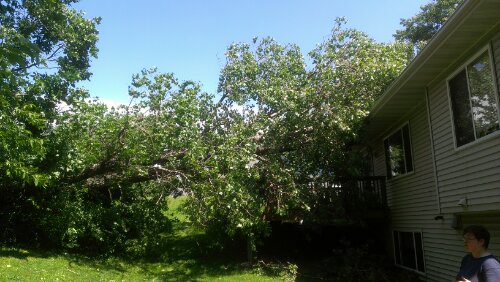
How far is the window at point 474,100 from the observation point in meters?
6.88

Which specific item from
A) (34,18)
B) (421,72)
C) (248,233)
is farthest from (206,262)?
(34,18)

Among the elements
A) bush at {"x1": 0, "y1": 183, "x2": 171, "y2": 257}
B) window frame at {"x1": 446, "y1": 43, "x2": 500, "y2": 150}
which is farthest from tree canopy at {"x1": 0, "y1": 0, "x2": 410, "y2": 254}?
window frame at {"x1": 446, "y1": 43, "x2": 500, "y2": 150}

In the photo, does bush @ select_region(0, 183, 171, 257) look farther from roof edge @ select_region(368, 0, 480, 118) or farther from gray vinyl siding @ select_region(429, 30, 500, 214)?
gray vinyl siding @ select_region(429, 30, 500, 214)

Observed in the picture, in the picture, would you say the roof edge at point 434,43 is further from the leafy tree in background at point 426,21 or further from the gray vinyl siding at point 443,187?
the leafy tree in background at point 426,21

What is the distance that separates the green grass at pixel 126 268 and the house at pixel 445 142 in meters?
4.05

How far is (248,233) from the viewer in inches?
510

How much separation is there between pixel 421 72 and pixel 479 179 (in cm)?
253

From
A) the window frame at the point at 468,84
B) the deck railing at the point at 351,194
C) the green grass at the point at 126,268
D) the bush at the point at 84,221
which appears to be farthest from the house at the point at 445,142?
the bush at the point at 84,221

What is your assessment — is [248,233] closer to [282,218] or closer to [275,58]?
[282,218]

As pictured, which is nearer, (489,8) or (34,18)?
(489,8)

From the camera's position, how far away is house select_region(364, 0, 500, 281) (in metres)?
6.77

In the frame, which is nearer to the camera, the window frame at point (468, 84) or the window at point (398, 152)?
the window frame at point (468, 84)

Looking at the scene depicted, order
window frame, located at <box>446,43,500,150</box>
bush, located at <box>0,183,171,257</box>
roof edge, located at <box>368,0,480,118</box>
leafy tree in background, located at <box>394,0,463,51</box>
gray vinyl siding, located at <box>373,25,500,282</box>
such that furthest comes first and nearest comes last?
leafy tree in background, located at <box>394,0,463,51</box> < bush, located at <box>0,183,171,257</box> < gray vinyl siding, located at <box>373,25,500,282</box> < window frame, located at <box>446,43,500,150</box> < roof edge, located at <box>368,0,480,118</box>

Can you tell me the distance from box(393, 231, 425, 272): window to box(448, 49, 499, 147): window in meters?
4.02
